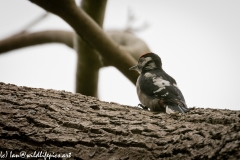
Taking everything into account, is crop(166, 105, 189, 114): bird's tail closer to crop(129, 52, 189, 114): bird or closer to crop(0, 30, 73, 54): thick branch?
crop(129, 52, 189, 114): bird

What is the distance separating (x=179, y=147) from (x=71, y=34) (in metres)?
3.50

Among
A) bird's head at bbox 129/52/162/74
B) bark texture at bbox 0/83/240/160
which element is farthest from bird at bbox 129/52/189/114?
bark texture at bbox 0/83/240/160

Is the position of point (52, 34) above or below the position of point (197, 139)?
above

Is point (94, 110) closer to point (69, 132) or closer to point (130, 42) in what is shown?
point (69, 132)

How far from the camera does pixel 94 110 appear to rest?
2133 mm

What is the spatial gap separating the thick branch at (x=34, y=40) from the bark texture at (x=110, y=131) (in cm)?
258

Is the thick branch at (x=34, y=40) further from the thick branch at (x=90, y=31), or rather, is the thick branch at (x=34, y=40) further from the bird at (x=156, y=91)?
the bird at (x=156, y=91)

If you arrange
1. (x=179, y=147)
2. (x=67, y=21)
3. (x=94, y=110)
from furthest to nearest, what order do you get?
1. (x=67, y=21)
2. (x=94, y=110)
3. (x=179, y=147)

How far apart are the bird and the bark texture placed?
606 mm

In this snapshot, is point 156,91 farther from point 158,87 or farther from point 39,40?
point 39,40

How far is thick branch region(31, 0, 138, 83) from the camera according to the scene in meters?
Result: 3.10

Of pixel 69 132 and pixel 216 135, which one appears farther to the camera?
pixel 69 132

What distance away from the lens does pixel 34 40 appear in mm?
4648

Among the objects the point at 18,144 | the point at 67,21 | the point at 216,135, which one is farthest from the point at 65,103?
the point at 67,21
